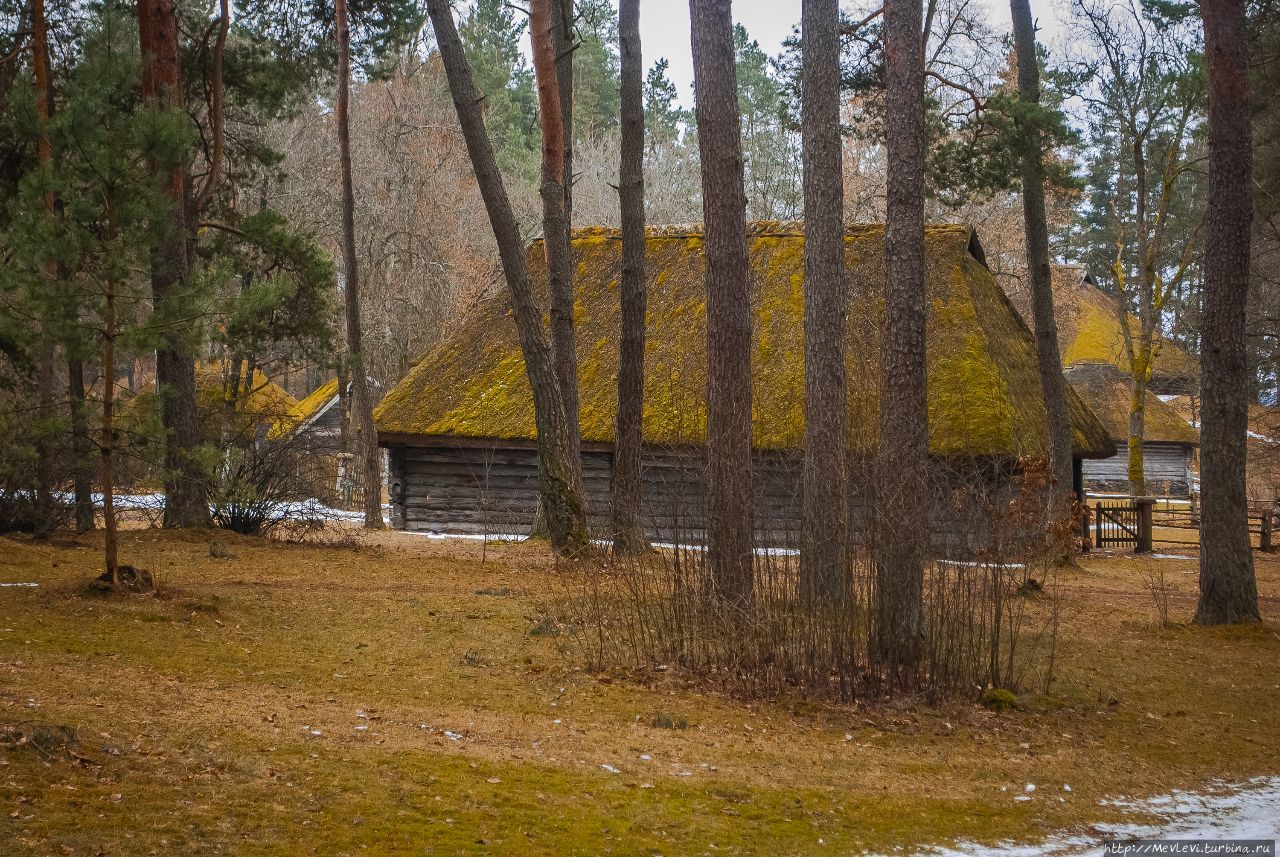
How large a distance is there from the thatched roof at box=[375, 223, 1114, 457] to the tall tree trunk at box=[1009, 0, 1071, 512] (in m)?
0.44

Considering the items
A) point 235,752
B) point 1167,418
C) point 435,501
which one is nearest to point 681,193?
point 1167,418

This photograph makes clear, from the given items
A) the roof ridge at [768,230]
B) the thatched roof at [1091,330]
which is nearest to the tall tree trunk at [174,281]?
the roof ridge at [768,230]

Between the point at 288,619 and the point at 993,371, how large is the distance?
12.4 metres

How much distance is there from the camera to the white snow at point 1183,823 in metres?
4.87

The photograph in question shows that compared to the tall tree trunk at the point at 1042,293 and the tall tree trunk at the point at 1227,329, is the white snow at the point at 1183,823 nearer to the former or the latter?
the tall tree trunk at the point at 1227,329

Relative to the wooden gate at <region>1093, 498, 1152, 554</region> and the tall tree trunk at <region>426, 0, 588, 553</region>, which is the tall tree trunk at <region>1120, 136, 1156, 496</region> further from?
the tall tree trunk at <region>426, 0, 588, 553</region>

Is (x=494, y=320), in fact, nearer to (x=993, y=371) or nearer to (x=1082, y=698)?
(x=993, y=371)

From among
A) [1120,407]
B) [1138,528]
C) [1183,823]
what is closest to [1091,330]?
[1120,407]

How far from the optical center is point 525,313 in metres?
12.7

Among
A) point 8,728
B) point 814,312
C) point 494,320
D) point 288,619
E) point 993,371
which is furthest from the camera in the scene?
point 494,320

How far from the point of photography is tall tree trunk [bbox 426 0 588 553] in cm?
1248

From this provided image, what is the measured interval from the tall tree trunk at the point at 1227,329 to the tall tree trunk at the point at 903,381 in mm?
3922

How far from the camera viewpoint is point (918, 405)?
25.5ft

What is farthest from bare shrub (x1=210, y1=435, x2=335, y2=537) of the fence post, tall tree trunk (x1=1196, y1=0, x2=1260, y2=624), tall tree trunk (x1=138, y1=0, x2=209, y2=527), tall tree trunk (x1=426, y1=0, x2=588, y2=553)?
the fence post
